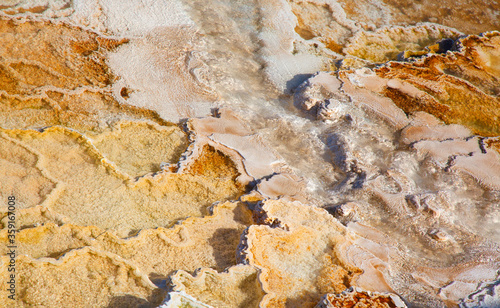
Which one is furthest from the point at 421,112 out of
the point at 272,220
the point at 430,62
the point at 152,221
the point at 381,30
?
the point at 152,221

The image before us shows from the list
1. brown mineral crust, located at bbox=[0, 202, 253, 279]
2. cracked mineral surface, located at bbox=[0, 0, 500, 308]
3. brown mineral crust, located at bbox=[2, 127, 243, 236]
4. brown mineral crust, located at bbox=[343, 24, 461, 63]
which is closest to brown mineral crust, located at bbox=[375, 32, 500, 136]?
cracked mineral surface, located at bbox=[0, 0, 500, 308]

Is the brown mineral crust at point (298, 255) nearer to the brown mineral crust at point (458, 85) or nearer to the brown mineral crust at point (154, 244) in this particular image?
the brown mineral crust at point (154, 244)

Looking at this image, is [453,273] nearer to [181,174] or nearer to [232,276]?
[232,276]

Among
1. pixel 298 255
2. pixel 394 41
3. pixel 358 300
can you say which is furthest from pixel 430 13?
pixel 358 300

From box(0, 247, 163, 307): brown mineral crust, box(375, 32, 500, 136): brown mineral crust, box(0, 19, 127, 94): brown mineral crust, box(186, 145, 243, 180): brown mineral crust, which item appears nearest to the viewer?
box(0, 247, 163, 307): brown mineral crust

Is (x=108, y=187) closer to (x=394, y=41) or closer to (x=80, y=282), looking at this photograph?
(x=80, y=282)

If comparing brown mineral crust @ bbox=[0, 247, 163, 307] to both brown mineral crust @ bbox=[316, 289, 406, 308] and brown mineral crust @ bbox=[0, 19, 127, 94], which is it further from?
brown mineral crust @ bbox=[0, 19, 127, 94]

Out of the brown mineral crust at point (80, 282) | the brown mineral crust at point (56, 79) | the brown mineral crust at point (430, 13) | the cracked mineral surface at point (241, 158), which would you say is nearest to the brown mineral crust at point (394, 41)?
the cracked mineral surface at point (241, 158)
